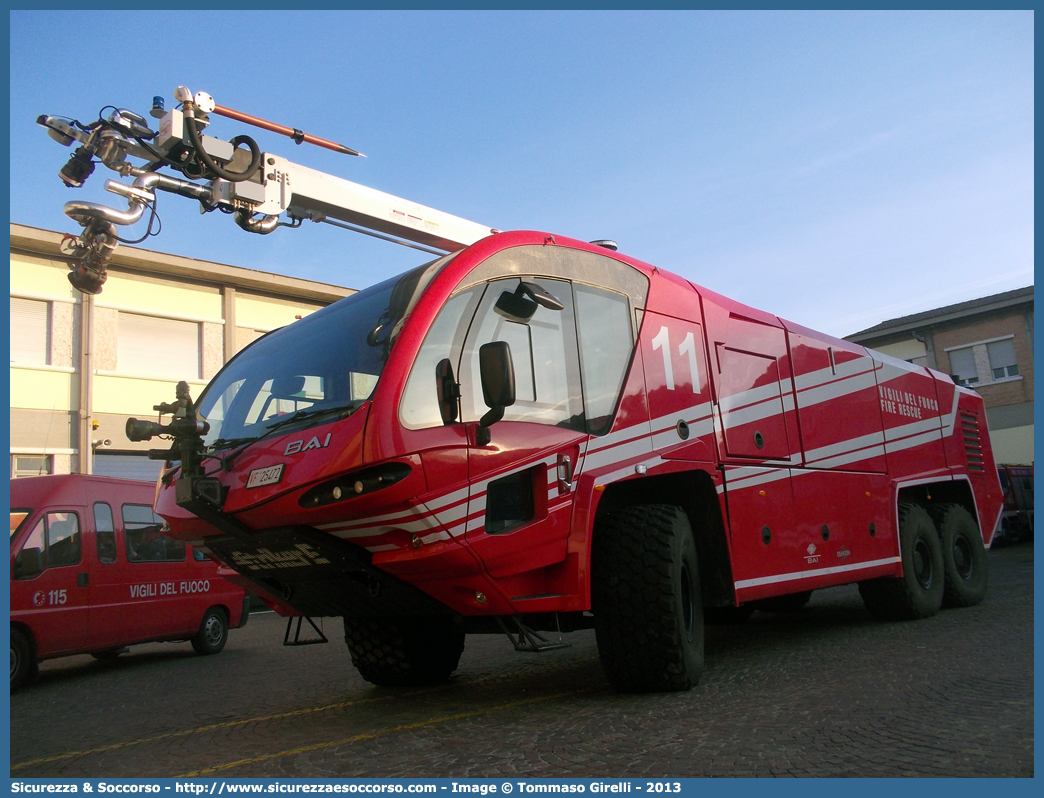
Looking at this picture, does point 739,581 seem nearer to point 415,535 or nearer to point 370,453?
point 415,535

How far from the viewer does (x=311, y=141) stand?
8.59 meters

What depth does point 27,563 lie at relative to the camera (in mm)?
9484

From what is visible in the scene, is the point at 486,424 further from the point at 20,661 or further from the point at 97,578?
the point at 97,578

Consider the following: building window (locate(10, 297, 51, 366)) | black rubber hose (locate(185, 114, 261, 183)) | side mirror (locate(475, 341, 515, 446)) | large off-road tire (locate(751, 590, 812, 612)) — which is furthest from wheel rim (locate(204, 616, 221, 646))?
building window (locate(10, 297, 51, 366))

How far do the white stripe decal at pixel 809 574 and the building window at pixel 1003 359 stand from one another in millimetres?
28442

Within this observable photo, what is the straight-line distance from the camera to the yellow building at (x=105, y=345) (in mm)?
19234

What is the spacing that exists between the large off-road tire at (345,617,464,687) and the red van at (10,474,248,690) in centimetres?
346

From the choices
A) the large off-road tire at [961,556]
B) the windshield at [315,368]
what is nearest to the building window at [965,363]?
the large off-road tire at [961,556]

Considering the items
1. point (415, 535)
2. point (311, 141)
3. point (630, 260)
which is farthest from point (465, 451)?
point (311, 141)

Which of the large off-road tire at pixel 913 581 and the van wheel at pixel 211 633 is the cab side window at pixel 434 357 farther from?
the van wheel at pixel 211 633

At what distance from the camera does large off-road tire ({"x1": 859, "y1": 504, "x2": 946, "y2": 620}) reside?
9.08 meters

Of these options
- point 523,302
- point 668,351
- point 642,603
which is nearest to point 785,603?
→ point 668,351

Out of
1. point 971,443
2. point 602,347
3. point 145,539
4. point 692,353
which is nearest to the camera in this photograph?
point 602,347

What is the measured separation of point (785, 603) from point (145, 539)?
8210 millimetres
